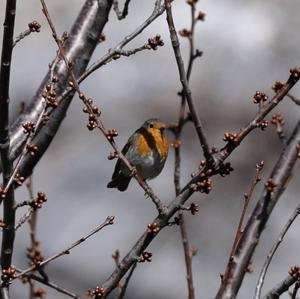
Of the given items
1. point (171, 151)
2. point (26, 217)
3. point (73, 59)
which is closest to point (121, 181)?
point (73, 59)

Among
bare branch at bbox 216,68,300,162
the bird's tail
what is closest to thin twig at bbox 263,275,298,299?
bare branch at bbox 216,68,300,162

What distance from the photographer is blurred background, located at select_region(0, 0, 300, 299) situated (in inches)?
290

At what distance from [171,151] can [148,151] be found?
266cm

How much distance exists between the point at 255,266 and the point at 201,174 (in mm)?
4536

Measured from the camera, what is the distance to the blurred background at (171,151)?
24.2ft

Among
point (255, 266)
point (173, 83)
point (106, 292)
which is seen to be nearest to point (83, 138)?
point (173, 83)

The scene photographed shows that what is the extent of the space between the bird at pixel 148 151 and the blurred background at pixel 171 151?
5.55ft

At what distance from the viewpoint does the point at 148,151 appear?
5762 millimetres

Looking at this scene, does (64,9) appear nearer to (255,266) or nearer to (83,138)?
(83,138)

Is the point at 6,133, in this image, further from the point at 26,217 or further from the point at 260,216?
the point at 260,216

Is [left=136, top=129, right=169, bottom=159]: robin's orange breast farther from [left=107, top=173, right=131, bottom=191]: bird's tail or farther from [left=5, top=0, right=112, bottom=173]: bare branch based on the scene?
[left=5, top=0, right=112, bottom=173]: bare branch

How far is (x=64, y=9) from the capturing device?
11.2m

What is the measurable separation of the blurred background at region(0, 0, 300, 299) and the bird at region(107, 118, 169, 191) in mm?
1693

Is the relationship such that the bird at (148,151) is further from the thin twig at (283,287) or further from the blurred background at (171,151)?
the thin twig at (283,287)
